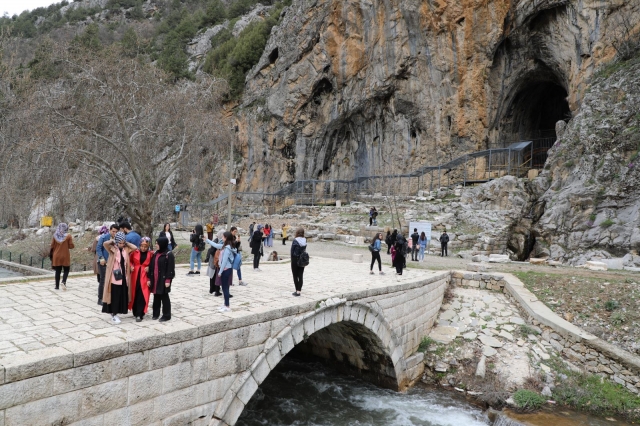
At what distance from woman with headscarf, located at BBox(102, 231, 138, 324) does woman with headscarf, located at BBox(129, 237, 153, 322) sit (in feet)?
0.20

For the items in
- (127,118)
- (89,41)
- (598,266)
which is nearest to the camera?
(598,266)

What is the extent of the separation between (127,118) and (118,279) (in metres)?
14.4

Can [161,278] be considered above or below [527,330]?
above

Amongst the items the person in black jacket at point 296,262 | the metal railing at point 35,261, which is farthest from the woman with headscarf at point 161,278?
the metal railing at point 35,261

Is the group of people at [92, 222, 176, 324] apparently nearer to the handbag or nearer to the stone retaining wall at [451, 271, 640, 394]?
the handbag

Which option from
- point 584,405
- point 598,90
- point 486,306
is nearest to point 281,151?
point 598,90

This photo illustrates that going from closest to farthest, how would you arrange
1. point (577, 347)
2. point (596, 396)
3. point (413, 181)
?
point (596, 396) < point (577, 347) < point (413, 181)

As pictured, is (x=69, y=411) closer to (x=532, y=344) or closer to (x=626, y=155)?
(x=532, y=344)

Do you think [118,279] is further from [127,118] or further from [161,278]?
[127,118]

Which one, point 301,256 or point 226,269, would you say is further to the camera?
point 301,256

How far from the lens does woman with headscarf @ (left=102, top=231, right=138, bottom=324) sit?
4660 mm

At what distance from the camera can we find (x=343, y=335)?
884cm

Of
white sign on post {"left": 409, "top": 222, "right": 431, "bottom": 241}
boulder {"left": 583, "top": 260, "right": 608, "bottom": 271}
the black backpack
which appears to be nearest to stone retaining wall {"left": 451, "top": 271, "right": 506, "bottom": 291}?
boulder {"left": 583, "top": 260, "right": 608, "bottom": 271}

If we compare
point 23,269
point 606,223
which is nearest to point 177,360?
point 23,269
